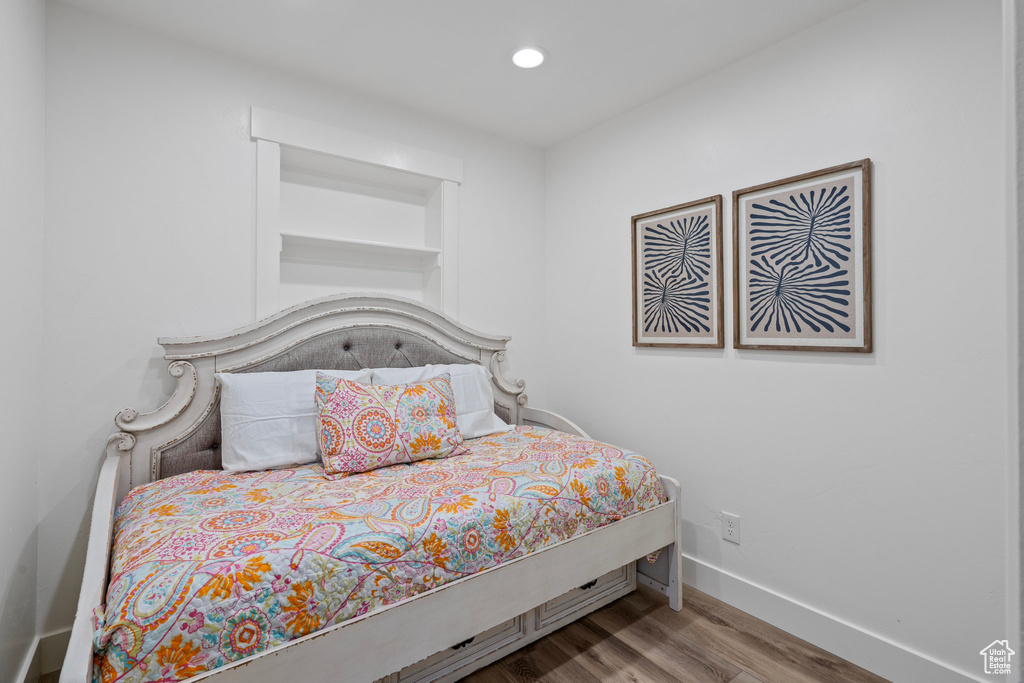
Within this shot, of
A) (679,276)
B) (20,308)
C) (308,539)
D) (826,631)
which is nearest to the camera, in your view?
(308,539)

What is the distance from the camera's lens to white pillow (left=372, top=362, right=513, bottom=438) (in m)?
2.42

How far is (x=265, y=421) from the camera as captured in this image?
2.01 m

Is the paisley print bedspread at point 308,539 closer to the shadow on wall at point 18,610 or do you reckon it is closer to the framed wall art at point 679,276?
the shadow on wall at point 18,610

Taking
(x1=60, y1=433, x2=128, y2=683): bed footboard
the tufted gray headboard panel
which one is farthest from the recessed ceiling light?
(x1=60, y1=433, x2=128, y2=683): bed footboard

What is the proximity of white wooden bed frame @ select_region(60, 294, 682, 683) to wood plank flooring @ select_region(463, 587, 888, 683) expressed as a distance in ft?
0.24

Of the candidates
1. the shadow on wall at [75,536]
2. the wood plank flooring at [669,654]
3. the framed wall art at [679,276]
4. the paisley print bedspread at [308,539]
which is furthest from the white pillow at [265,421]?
the framed wall art at [679,276]

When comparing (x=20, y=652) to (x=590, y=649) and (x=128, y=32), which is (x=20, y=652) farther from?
(x=128, y=32)

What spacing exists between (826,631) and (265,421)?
2391 millimetres

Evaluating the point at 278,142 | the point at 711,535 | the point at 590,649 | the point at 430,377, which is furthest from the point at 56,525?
the point at 711,535

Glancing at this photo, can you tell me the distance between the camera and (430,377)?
8.20 feet

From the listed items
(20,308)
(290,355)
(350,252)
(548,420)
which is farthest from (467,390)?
(20,308)

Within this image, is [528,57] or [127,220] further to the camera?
[528,57]

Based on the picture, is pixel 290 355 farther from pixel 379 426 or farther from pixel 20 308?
pixel 20 308

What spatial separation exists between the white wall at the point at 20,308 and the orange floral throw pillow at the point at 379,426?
907mm
